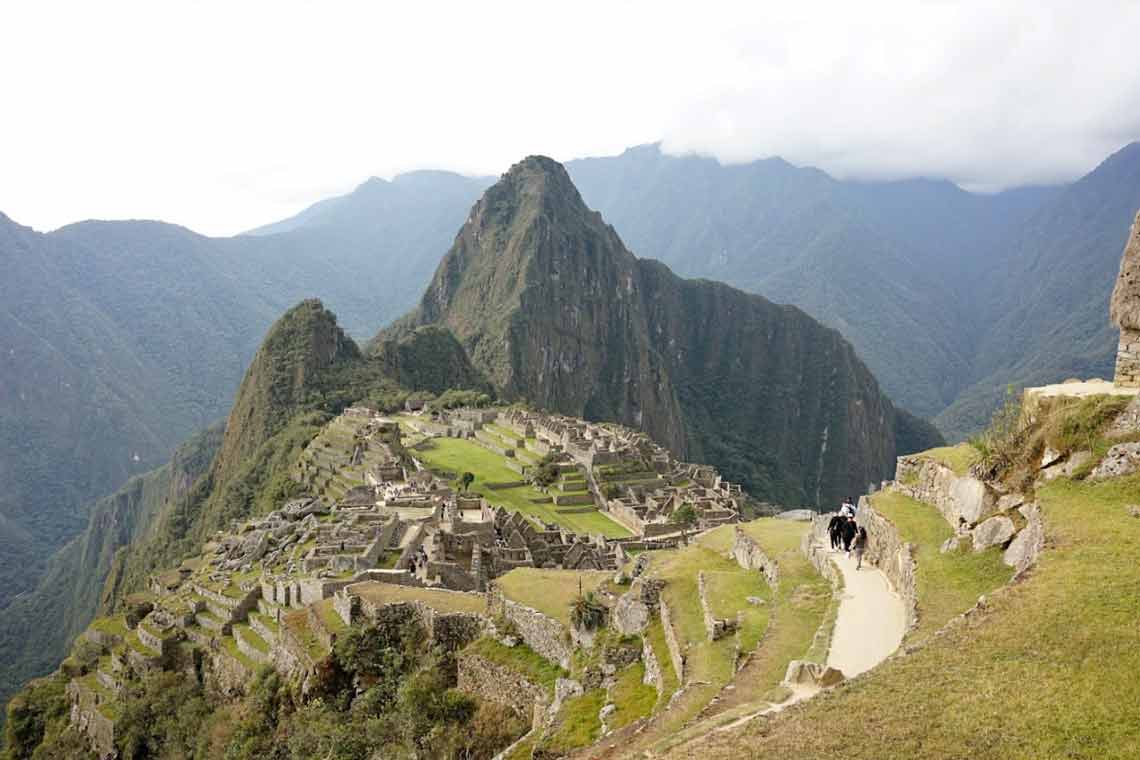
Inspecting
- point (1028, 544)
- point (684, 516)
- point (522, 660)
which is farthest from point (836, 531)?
point (684, 516)

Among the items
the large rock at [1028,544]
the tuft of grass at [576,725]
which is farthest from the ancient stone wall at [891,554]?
the tuft of grass at [576,725]

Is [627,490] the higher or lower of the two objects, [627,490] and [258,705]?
the lower

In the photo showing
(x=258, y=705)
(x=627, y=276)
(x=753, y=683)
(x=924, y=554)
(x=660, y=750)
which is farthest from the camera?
(x=627, y=276)

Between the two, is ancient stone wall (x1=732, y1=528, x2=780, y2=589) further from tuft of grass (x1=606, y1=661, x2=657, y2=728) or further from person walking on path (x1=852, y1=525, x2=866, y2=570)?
tuft of grass (x1=606, y1=661, x2=657, y2=728)

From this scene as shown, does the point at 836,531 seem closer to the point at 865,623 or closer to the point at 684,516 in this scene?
the point at 865,623

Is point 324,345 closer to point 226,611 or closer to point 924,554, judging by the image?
point 226,611

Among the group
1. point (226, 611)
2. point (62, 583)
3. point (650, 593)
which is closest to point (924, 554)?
point (650, 593)
